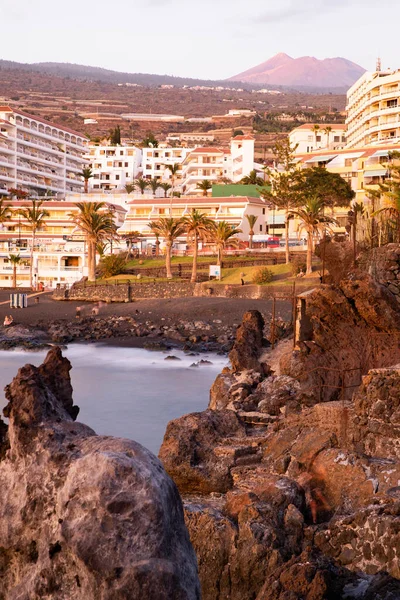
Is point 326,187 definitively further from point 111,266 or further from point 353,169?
point 111,266

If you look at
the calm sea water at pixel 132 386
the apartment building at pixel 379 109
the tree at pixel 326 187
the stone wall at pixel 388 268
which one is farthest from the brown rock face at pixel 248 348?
the apartment building at pixel 379 109

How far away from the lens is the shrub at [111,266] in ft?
211

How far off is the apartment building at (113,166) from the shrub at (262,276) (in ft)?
268

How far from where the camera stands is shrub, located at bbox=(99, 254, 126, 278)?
211 feet

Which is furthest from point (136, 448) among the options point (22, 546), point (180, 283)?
point (180, 283)

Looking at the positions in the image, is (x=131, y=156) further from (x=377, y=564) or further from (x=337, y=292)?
(x=377, y=564)

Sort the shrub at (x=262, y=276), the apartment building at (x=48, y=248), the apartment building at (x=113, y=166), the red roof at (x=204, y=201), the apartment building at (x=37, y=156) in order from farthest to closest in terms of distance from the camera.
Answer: the apartment building at (x=113, y=166), the apartment building at (x=37, y=156), the red roof at (x=204, y=201), the apartment building at (x=48, y=248), the shrub at (x=262, y=276)

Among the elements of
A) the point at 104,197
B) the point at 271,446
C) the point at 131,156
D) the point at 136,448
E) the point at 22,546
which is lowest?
the point at 271,446

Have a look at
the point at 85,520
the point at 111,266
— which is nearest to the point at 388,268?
the point at 85,520

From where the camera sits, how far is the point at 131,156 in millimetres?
142375

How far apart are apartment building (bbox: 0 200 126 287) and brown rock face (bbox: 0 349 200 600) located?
204 feet

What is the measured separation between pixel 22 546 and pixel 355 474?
741 cm

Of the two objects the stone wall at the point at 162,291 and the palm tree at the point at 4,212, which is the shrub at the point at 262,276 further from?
the palm tree at the point at 4,212

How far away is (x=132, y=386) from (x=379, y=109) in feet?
231
